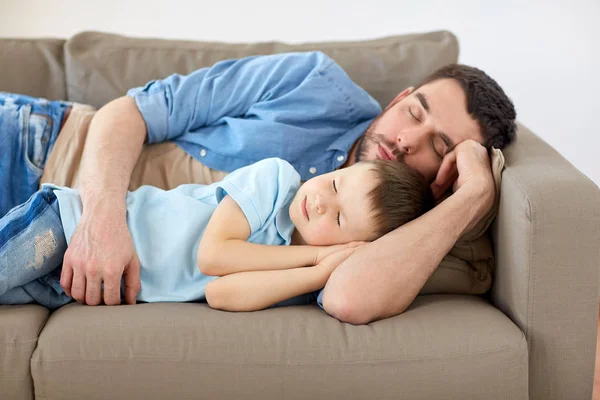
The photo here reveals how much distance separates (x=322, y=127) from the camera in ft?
6.53

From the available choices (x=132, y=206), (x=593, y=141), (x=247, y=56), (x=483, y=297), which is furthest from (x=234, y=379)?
(x=593, y=141)

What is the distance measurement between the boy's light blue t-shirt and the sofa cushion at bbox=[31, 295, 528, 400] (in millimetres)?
192

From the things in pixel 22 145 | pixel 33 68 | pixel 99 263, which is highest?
pixel 33 68

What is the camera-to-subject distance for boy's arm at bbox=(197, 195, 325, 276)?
150cm

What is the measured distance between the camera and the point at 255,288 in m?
1.48

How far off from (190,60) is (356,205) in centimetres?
96

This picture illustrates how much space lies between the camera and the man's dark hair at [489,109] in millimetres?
1793

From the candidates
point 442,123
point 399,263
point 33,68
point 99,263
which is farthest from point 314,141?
point 33,68

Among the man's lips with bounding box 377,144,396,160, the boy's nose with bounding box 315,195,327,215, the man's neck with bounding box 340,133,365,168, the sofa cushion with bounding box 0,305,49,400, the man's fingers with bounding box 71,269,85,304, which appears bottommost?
the sofa cushion with bounding box 0,305,49,400

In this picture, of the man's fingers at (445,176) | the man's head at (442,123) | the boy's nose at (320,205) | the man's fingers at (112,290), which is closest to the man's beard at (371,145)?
the man's head at (442,123)

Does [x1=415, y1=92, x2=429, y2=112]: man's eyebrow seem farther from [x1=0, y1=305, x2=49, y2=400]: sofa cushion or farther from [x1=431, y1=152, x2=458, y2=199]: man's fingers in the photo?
[x1=0, y1=305, x2=49, y2=400]: sofa cushion

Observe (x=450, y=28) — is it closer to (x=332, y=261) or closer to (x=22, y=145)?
(x=332, y=261)

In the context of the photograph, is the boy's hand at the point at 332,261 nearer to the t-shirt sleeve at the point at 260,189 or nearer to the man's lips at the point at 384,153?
the t-shirt sleeve at the point at 260,189

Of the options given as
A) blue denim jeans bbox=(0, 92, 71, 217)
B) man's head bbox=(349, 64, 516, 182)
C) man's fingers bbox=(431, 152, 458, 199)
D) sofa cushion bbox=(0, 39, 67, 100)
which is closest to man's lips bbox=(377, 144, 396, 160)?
man's head bbox=(349, 64, 516, 182)
